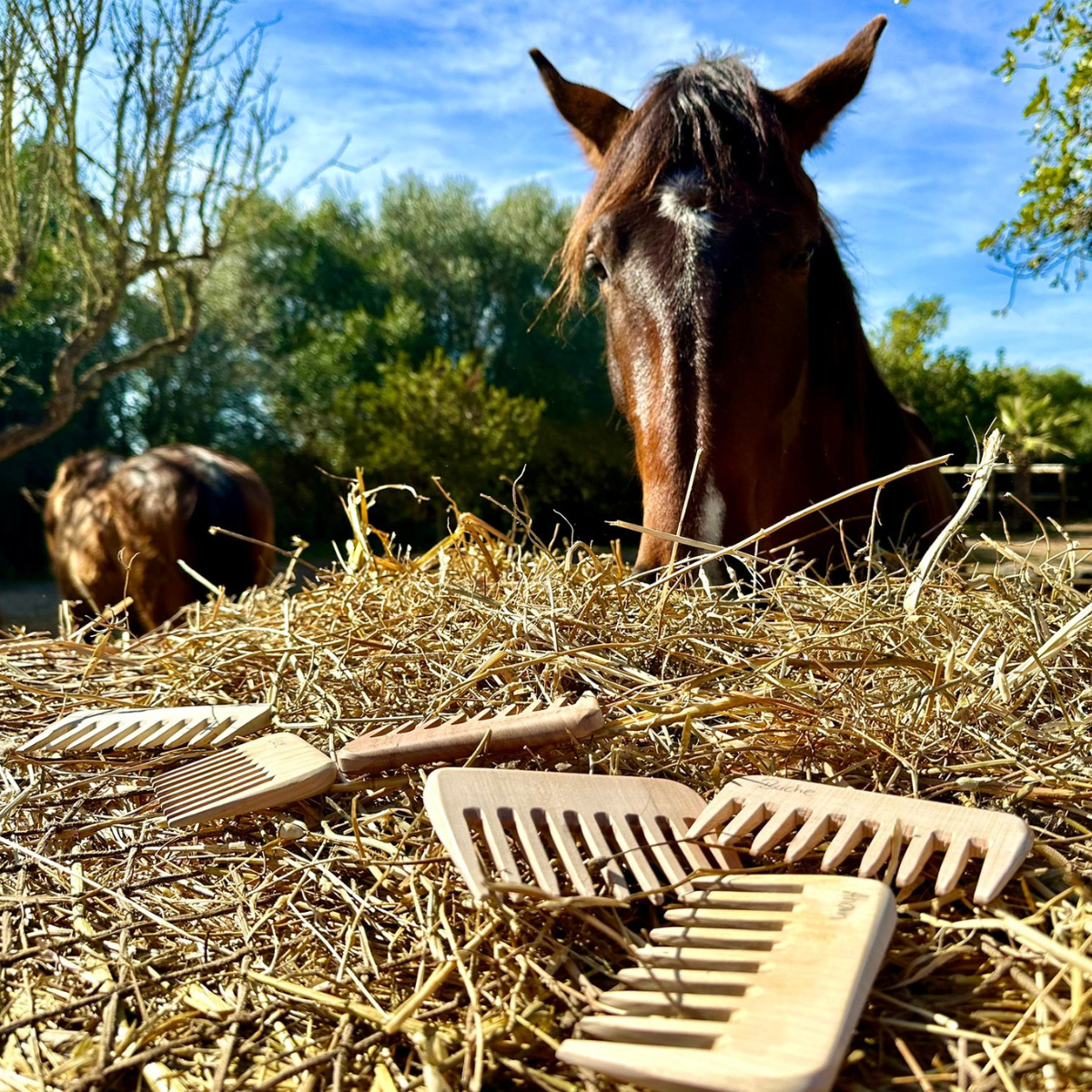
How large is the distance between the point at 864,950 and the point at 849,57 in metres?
2.35

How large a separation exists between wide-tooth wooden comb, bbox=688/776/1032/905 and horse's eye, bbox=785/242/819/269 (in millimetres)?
1298

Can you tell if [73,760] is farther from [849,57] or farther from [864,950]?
[849,57]

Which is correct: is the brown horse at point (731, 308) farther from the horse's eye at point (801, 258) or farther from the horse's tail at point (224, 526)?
the horse's tail at point (224, 526)

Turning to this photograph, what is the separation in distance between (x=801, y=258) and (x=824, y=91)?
745 millimetres

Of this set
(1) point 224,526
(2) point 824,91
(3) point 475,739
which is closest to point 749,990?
(3) point 475,739

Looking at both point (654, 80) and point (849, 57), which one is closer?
point (654, 80)

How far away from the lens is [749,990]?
2.00 feet

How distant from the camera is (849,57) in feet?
7.35

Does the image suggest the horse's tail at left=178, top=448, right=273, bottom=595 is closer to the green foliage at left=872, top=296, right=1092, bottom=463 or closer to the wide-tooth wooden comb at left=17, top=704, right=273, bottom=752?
the wide-tooth wooden comb at left=17, top=704, right=273, bottom=752

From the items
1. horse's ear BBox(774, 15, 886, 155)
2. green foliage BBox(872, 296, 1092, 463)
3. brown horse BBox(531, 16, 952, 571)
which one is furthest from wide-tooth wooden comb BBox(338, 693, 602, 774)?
green foliage BBox(872, 296, 1092, 463)

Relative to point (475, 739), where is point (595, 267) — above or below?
above

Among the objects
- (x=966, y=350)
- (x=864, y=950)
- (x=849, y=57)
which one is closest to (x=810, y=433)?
(x=849, y=57)

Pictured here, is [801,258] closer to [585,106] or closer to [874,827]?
[585,106]

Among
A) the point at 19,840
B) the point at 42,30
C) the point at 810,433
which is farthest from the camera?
the point at 42,30
